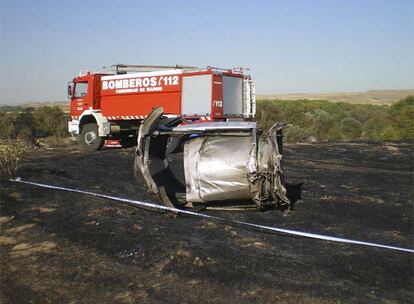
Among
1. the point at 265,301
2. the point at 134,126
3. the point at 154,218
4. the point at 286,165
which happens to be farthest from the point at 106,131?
the point at 265,301

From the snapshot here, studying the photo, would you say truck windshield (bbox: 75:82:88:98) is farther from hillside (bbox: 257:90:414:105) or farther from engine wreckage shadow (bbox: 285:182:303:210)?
hillside (bbox: 257:90:414:105)

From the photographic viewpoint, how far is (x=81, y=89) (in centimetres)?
1848

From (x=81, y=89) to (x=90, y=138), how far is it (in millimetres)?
2089

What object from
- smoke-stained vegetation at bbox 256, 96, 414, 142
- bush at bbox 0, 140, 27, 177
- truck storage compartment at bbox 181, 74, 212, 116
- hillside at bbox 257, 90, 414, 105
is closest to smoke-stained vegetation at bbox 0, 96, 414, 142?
smoke-stained vegetation at bbox 256, 96, 414, 142

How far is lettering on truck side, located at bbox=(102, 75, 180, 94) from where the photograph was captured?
53.6 ft

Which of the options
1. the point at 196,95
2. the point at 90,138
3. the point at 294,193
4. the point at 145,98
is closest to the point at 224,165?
the point at 294,193

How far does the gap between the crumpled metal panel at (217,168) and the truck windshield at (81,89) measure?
12132 mm

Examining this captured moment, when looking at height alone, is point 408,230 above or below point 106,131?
below

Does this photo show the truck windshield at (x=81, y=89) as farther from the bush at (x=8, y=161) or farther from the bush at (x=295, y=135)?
the bush at (x=295, y=135)

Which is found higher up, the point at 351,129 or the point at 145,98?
the point at 145,98

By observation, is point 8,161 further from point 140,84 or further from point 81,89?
point 81,89

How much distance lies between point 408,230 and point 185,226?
3.11 meters

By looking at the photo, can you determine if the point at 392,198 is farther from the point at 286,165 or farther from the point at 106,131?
the point at 106,131

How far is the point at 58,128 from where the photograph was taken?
3303 cm
